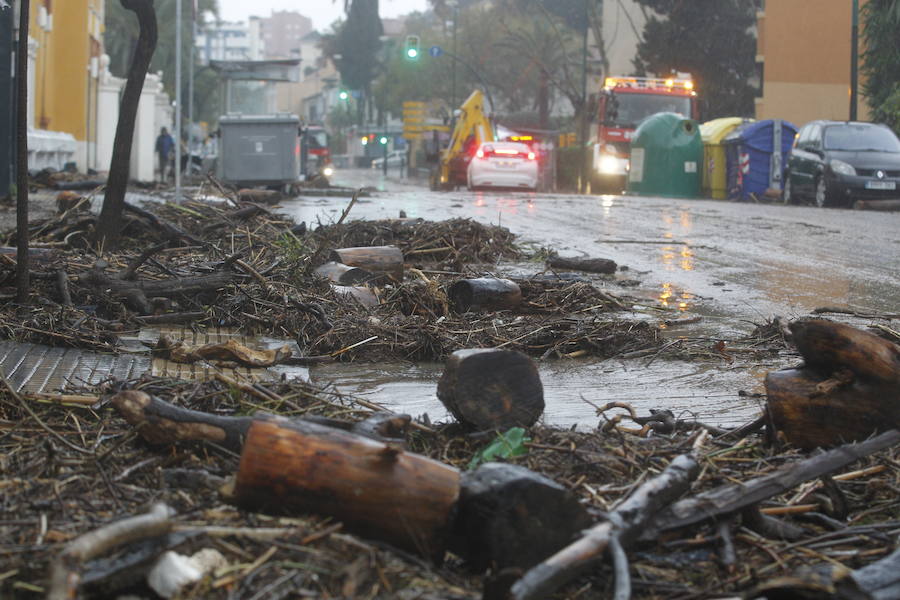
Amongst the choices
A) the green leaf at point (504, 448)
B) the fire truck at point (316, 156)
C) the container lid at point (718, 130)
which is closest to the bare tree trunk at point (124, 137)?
the green leaf at point (504, 448)

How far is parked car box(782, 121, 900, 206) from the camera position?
78.7 ft

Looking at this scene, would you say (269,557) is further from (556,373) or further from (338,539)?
(556,373)

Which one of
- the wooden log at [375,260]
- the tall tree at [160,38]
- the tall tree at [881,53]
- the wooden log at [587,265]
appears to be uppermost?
the tall tree at [160,38]

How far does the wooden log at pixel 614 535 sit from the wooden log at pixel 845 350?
0.83m

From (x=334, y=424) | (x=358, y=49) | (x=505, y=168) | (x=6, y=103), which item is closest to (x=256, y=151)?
(x=505, y=168)

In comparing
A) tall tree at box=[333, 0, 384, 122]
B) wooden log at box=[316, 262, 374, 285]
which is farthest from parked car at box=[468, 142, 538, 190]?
tall tree at box=[333, 0, 384, 122]

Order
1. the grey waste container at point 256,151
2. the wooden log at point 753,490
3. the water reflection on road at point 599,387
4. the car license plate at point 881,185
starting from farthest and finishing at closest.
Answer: the grey waste container at point 256,151, the car license plate at point 881,185, the water reflection on road at point 599,387, the wooden log at point 753,490

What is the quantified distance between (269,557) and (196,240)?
696cm

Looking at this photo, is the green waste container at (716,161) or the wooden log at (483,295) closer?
the wooden log at (483,295)

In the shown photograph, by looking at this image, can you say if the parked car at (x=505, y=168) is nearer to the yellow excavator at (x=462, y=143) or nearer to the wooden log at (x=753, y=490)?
the yellow excavator at (x=462, y=143)

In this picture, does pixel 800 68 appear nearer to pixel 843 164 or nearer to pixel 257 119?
pixel 843 164

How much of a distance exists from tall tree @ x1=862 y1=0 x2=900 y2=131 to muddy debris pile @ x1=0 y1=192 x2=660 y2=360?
99.1 ft

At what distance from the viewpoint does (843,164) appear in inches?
953

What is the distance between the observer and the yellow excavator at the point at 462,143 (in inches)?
1587
